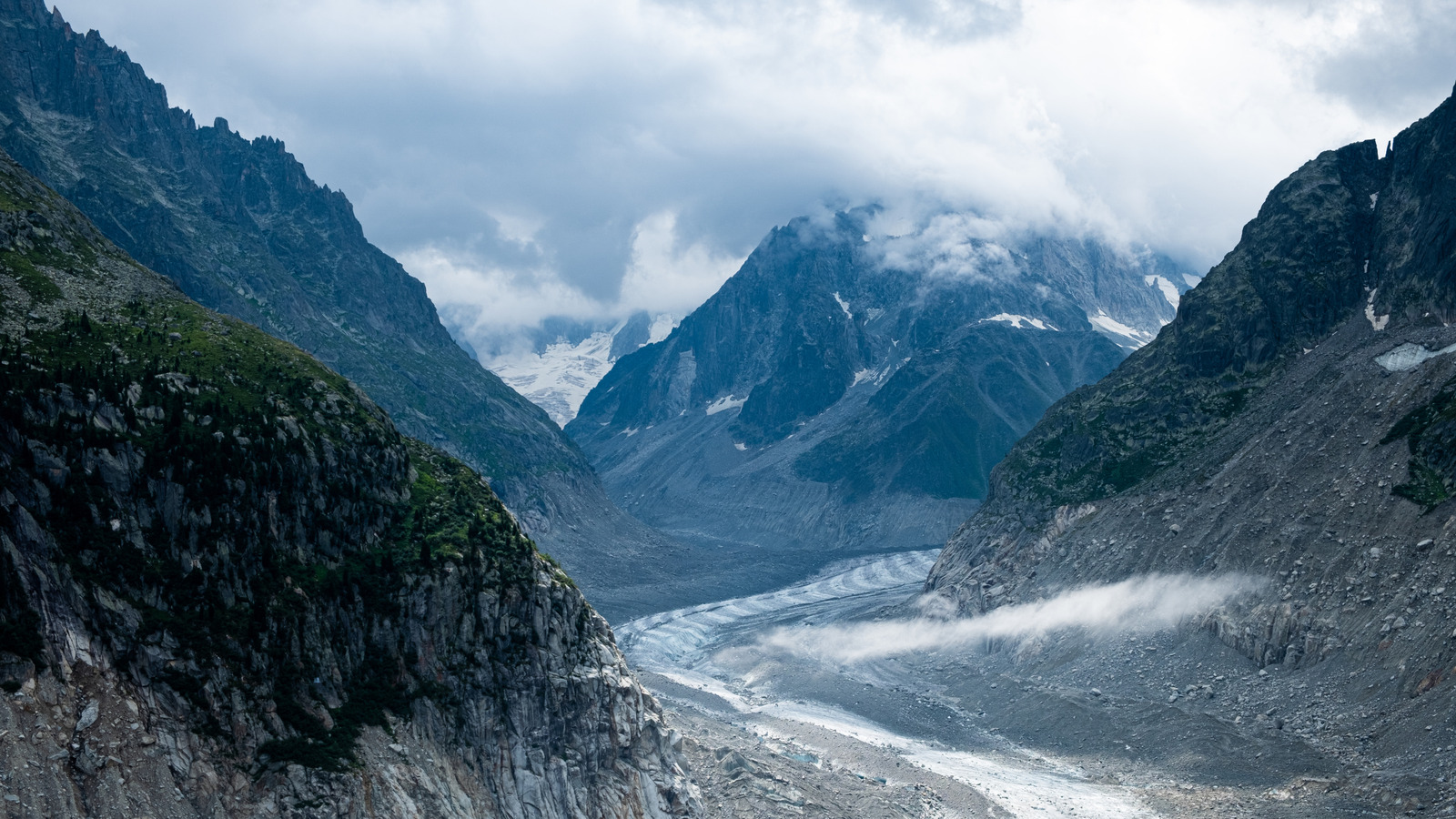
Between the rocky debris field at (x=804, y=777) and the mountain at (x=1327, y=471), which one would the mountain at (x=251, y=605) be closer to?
the rocky debris field at (x=804, y=777)

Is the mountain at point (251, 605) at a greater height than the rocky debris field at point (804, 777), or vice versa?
the mountain at point (251, 605)

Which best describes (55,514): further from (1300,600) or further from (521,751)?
(1300,600)

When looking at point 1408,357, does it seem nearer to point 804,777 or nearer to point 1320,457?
point 1320,457

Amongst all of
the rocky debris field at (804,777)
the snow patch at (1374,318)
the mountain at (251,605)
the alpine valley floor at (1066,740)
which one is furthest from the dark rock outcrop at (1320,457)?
the mountain at (251,605)

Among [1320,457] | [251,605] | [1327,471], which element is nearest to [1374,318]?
[1320,457]

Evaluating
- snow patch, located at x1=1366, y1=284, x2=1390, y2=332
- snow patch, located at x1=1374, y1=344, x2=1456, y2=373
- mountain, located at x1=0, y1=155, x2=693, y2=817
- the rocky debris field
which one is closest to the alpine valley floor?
the rocky debris field

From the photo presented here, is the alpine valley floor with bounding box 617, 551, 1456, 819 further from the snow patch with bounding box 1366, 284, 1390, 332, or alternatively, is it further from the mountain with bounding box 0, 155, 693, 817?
the snow patch with bounding box 1366, 284, 1390, 332
